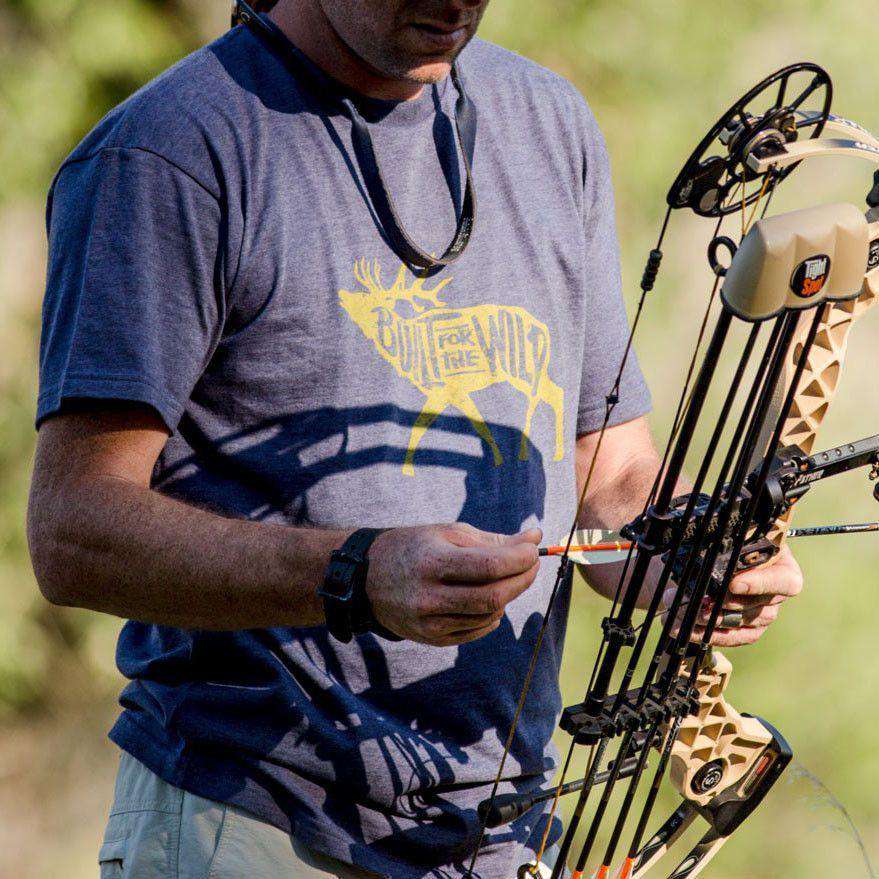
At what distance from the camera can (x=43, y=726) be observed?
124 inches

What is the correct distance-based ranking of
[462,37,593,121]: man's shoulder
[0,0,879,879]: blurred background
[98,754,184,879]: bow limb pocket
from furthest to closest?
[0,0,879,879]: blurred background < [462,37,593,121]: man's shoulder < [98,754,184,879]: bow limb pocket

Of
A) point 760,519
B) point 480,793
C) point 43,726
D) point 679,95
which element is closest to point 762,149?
point 760,519

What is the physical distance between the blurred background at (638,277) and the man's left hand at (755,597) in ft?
5.18

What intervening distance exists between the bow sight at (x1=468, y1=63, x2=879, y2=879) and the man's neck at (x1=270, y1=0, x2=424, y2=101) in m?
0.37

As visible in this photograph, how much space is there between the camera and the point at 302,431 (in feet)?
4.00

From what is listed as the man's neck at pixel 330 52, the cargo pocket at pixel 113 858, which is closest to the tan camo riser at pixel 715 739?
the cargo pocket at pixel 113 858

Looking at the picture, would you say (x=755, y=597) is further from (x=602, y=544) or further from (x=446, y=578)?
(x=446, y=578)

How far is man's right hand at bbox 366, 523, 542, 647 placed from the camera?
0.99 meters

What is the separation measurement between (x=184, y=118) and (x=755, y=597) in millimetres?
727

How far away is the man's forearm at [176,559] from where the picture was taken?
1.11m

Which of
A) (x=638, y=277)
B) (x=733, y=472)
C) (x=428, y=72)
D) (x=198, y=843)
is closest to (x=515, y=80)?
(x=428, y=72)

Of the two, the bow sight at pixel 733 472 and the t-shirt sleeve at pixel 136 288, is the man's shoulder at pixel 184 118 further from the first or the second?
Answer: the bow sight at pixel 733 472

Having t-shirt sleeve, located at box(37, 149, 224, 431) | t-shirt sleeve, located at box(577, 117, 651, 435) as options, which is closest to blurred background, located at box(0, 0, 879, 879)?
t-shirt sleeve, located at box(577, 117, 651, 435)

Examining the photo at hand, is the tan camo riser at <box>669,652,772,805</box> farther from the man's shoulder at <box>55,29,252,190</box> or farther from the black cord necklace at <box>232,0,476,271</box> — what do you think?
the man's shoulder at <box>55,29,252,190</box>
